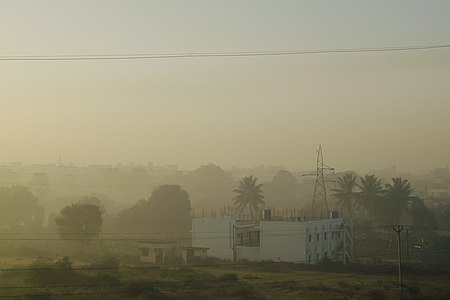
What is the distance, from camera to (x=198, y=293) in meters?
27.1

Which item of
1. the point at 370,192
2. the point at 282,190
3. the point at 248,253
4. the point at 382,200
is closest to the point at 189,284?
the point at 248,253

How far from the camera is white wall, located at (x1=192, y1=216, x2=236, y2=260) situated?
144 ft

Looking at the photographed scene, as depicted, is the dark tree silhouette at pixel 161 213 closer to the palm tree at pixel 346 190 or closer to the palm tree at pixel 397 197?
the palm tree at pixel 346 190

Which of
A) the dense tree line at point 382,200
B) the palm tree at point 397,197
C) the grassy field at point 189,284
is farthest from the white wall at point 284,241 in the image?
the palm tree at point 397,197

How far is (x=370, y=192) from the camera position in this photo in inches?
2576

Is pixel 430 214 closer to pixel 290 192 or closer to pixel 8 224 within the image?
pixel 8 224

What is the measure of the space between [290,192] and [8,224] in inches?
3776

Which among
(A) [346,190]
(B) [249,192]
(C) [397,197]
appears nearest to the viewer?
(A) [346,190]

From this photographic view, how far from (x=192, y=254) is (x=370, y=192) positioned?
95.9 feet

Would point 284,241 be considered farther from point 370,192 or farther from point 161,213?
point 161,213

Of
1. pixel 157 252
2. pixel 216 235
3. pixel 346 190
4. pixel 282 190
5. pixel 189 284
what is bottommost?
pixel 189 284

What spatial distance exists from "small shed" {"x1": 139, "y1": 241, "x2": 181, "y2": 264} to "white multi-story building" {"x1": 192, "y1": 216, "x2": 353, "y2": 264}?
10.6 ft

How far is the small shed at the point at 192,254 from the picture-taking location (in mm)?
41469

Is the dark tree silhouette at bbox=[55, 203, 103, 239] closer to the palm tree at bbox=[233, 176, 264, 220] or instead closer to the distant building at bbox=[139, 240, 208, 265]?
the distant building at bbox=[139, 240, 208, 265]
